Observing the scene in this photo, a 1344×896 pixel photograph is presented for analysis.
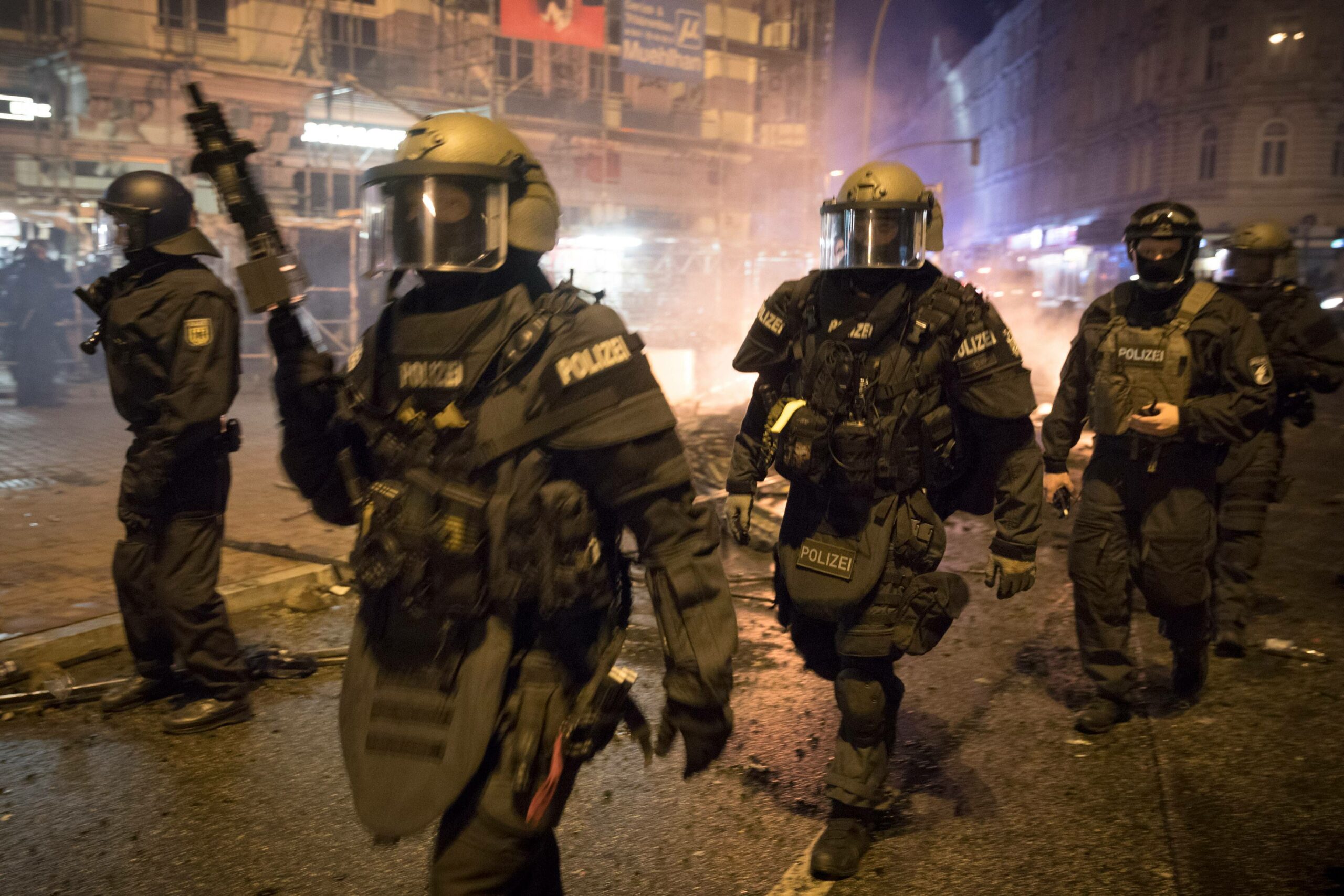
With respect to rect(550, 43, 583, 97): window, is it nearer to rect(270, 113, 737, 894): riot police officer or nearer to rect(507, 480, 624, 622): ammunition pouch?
rect(270, 113, 737, 894): riot police officer

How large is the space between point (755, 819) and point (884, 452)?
4.32ft

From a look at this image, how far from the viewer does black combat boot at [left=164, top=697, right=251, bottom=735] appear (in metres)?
4.04

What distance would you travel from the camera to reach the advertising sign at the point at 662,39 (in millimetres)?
26156

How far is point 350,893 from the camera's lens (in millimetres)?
2953

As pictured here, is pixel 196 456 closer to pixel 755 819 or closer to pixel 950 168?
pixel 755 819

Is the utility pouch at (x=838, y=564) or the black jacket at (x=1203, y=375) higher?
the black jacket at (x=1203, y=375)

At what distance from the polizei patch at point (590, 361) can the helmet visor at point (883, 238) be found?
58.1 inches

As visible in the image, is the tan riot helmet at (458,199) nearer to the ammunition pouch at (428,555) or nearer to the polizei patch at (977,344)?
the ammunition pouch at (428,555)

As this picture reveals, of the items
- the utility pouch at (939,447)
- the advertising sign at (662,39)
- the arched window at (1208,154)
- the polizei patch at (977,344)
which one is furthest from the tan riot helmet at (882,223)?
the arched window at (1208,154)

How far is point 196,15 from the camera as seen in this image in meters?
22.9

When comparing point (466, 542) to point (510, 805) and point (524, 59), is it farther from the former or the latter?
point (524, 59)

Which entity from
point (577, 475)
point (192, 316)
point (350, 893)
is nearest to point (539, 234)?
point (577, 475)

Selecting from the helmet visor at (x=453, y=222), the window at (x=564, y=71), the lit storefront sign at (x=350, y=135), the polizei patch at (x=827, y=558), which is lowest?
the polizei patch at (x=827, y=558)

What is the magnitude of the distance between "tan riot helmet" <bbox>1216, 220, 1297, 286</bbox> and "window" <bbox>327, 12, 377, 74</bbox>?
76.0 ft
